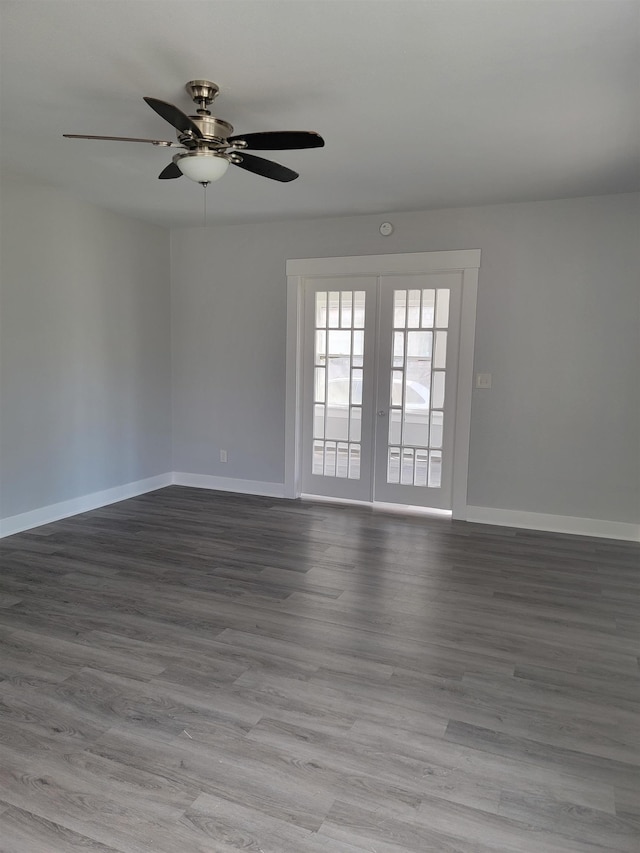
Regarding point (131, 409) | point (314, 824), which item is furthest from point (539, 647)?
point (131, 409)

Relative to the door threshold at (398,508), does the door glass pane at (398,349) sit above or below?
above

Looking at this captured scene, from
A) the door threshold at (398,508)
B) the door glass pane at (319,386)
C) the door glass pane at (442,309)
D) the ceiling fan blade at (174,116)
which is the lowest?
the door threshold at (398,508)

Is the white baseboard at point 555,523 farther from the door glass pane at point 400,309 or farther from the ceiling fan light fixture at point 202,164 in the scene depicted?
the ceiling fan light fixture at point 202,164

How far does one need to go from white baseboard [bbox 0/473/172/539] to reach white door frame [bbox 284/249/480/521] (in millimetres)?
1374

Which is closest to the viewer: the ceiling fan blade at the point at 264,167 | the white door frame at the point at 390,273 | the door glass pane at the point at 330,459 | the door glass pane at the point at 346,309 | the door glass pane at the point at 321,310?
the ceiling fan blade at the point at 264,167

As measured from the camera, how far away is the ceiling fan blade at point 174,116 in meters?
2.24

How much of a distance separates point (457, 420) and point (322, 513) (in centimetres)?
142

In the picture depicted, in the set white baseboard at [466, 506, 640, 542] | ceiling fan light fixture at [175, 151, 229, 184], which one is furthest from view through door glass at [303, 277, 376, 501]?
ceiling fan light fixture at [175, 151, 229, 184]

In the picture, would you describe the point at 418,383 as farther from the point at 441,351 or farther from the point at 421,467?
the point at 421,467

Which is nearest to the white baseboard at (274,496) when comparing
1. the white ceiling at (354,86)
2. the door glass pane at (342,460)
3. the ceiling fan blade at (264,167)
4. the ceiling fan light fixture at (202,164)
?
the door glass pane at (342,460)

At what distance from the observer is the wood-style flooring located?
1.82 metres

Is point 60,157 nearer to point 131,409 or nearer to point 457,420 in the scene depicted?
point 131,409

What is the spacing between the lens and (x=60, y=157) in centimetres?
374

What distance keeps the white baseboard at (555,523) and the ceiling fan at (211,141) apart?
Result: 328 cm
